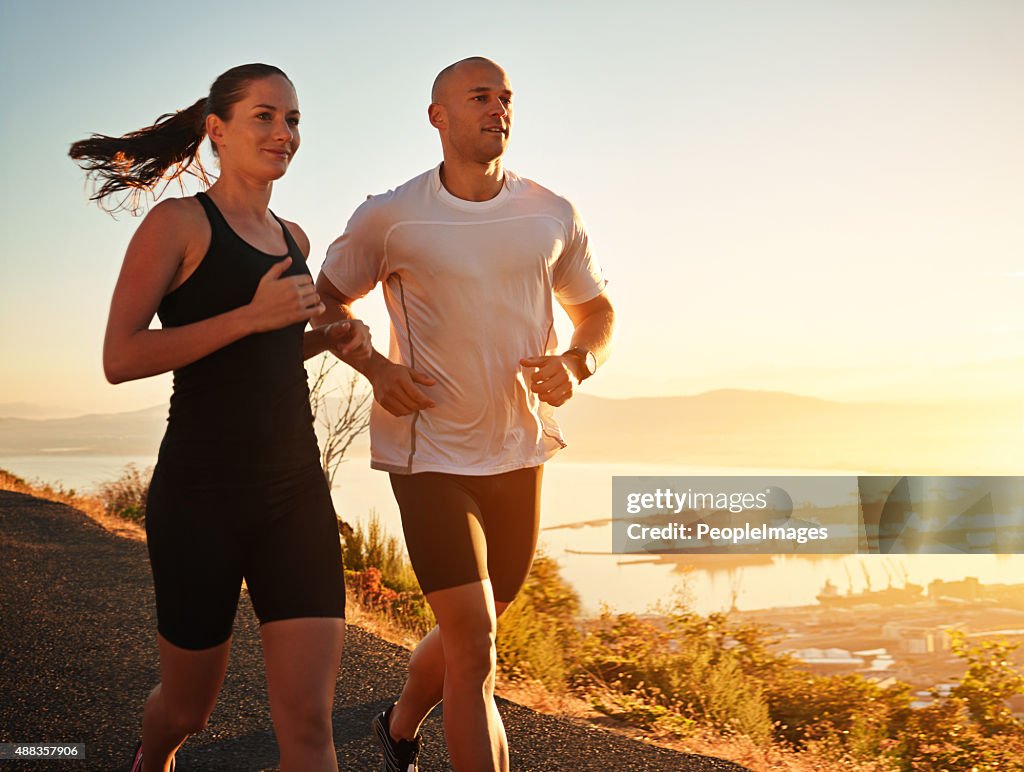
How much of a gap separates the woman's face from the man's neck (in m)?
0.62

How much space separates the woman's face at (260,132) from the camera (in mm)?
2500

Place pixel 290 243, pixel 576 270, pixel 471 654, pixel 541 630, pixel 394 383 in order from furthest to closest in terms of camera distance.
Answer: pixel 541 630 → pixel 576 270 → pixel 394 383 → pixel 471 654 → pixel 290 243

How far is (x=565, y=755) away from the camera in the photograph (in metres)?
4.15

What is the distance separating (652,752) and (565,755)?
39 centimetres

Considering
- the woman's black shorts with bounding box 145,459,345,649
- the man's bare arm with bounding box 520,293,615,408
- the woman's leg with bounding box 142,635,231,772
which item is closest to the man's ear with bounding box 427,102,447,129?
the man's bare arm with bounding box 520,293,615,408

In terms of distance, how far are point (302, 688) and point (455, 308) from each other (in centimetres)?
111

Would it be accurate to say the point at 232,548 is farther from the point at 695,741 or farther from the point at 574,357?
the point at 695,741

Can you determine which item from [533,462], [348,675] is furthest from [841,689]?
[533,462]

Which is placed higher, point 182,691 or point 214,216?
point 214,216

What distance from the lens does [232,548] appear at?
2434 millimetres

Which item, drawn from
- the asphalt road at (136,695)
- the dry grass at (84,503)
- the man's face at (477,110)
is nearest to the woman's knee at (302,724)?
the man's face at (477,110)

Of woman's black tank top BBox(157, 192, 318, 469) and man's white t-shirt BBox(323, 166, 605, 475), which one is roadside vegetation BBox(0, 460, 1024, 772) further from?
woman's black tank top BBox(157, 192, 318, 469)

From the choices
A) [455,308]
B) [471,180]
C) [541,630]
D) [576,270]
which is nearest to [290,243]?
[455,308]

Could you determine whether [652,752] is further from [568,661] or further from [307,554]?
[307,554]
